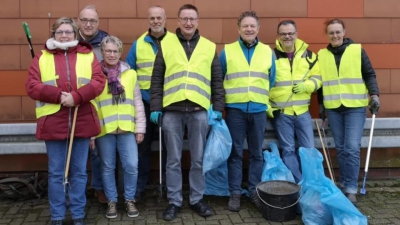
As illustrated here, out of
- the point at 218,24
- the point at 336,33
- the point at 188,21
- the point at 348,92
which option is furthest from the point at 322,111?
the point at 188,21

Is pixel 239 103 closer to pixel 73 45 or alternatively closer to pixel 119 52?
pixel 119 52

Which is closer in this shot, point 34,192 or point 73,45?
point 73,45

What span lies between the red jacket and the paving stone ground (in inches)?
35.9

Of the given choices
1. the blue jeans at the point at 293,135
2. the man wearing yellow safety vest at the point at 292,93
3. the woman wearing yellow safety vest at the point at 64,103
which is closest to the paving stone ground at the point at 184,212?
the woman wearing yellow safety vest at the point at 64,103

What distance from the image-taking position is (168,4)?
5.07m

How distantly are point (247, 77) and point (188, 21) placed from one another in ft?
2.56

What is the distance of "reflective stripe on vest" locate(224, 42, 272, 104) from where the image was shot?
14.1 ft

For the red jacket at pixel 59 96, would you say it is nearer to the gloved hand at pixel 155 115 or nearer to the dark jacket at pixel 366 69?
the gloved hand at pixel 155 115

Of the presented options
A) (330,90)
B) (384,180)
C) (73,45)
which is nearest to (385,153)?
(384,180)

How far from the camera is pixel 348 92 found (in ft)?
15.2

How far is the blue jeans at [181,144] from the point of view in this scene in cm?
412

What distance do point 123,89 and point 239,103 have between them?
1.11 m

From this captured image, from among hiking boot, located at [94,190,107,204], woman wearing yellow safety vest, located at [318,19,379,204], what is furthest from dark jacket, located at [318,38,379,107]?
hiking boot, located at [94,190,107,204]

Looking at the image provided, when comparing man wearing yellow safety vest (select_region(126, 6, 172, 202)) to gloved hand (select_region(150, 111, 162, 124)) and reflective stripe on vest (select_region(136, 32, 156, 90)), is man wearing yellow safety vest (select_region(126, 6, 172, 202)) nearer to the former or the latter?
reflective stripe on vest (select_region(136, 32, 156, 90))
